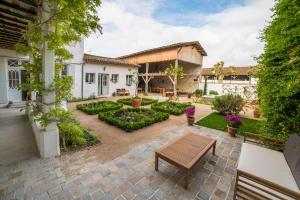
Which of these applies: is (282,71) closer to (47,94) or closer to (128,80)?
(47,94)

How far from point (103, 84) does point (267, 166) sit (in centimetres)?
1334

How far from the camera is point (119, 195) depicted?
2.24 metres

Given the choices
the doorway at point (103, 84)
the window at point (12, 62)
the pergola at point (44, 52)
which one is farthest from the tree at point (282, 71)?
the doorway at point (103, 84)

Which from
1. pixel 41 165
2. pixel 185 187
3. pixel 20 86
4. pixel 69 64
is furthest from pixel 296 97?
pixel 69 64

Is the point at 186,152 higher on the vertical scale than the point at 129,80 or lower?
lower

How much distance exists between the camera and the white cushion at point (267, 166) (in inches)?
78.6

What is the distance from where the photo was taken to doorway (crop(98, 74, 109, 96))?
13320mm

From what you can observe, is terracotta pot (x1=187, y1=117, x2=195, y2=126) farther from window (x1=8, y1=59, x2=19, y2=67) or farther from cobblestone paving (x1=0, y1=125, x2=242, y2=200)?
window (x1=8, y1=59, x2=19, y2=67)

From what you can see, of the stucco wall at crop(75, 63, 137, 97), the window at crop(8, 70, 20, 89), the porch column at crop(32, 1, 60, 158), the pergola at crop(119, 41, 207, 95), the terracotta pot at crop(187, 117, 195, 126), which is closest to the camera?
the porch column at crop(32, 1, 60, 158)

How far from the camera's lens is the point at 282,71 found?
2967 millimetres

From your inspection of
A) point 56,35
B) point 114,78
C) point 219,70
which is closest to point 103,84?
point 114,78

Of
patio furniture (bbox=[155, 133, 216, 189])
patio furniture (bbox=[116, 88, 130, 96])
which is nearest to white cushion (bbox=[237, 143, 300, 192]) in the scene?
patio furniture (bbox=[155, 133, 216, 189])

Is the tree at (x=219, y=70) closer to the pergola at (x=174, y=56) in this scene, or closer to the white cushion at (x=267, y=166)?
the pergola at (x=174, y=56)

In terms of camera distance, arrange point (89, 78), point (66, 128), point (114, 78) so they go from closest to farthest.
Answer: point (66, 128) < point (89, 78) < point (114, 78)
